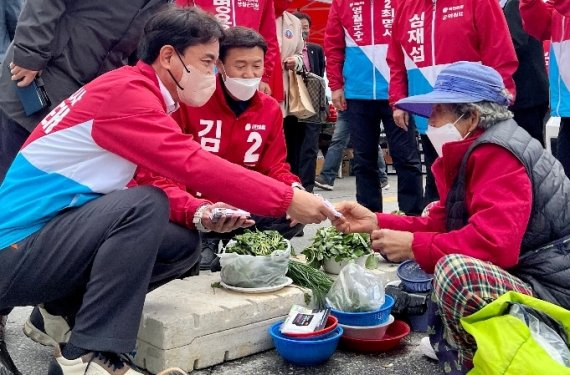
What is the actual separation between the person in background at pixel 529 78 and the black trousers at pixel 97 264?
3584 millimetres

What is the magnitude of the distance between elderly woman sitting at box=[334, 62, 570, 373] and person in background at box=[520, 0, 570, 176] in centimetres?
174

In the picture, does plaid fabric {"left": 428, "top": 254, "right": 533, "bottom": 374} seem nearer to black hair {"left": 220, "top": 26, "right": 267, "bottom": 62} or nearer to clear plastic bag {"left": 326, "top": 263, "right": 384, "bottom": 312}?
Answer: clear plastic bag {"left": 326, "top": 263, "right": 384, "bottom": 312}

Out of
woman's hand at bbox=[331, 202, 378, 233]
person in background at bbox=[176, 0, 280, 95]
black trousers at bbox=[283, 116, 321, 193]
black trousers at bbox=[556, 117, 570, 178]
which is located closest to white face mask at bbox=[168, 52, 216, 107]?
woman's hand at bbox=[331, 202, 378, 233]

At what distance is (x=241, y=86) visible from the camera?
11.7 feet

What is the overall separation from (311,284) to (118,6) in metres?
1.57

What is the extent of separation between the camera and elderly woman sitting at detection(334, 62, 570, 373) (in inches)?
88.0

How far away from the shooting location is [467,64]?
2.52 metres

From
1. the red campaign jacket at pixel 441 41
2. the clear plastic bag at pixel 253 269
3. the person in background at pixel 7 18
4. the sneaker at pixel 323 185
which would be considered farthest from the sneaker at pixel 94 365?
the sneaker at pixel 323 185

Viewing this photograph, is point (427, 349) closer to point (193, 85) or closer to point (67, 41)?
point (193, 85)

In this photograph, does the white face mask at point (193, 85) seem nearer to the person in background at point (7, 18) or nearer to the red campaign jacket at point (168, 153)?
the red campaign jacket at point (168, 153)

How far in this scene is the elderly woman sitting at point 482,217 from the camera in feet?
7.33

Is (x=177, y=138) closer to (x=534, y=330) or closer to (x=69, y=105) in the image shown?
(x=69, y=105)

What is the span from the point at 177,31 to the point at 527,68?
11.2ft

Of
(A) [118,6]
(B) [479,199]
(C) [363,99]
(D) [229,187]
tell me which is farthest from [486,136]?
(C) [363,99]
